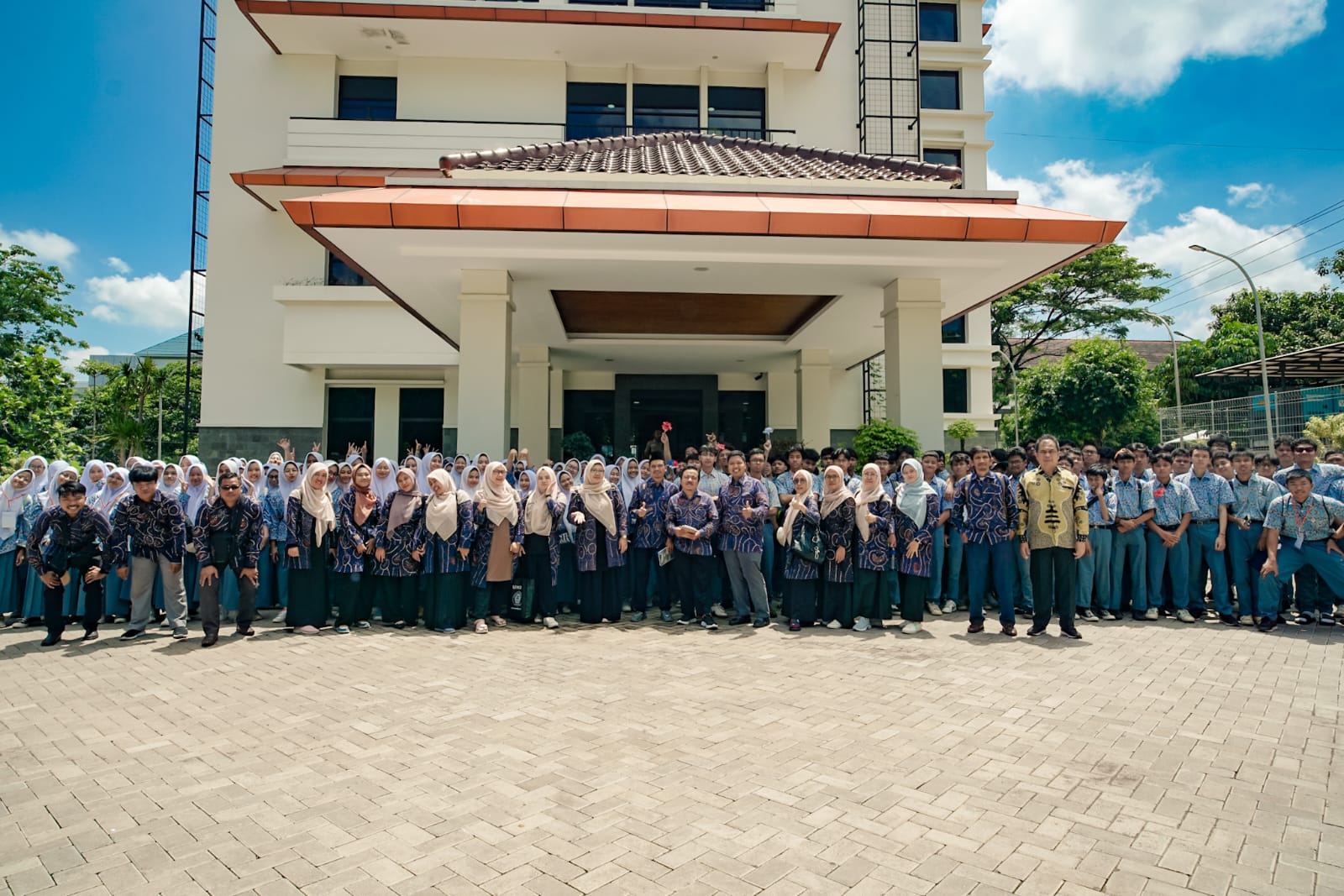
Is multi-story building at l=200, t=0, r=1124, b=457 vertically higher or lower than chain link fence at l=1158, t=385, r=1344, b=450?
higher

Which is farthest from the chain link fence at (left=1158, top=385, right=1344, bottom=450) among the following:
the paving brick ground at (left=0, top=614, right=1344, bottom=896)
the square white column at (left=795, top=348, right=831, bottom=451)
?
the paving brick ground at (left=0, top=614, right=1344, bottom=896)

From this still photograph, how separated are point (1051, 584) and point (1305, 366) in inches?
738

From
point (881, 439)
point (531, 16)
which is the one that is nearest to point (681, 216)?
point (881, 439)

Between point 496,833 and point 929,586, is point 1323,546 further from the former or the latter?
point 496,833

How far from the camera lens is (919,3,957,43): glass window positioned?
77.6 feet

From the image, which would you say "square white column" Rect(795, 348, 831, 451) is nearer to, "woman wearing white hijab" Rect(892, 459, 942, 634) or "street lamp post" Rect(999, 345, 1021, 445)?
"woman wearing white hijab" Rect(892, 459, 942, 634)

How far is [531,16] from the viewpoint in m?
18.8

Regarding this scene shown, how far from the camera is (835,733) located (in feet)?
14.1

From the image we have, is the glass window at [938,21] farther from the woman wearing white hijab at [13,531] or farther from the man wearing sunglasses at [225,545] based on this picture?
the woman wearing white hijab at [13,531]

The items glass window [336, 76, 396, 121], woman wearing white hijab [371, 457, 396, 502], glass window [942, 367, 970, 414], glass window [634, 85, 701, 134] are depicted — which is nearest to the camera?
woman wearing white hijab [371, 457, 396, 502]

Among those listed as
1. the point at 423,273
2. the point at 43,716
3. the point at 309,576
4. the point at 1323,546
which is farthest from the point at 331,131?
the point at 1323,546

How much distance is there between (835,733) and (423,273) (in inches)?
347

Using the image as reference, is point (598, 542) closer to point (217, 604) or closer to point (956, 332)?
point (217, 604)

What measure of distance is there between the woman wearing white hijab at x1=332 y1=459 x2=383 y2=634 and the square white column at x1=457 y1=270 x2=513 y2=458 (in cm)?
276
